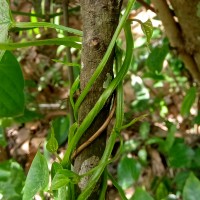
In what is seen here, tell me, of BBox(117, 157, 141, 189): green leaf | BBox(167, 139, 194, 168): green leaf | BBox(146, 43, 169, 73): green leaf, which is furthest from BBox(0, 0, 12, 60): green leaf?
BBox(167, 139, 194, 168): green leaf

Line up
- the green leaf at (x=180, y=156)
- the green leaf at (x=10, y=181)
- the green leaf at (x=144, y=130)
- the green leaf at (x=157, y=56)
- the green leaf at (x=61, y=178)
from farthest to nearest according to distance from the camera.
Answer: the green leaf at (x=144, y=130)
the green leaf at (x=180, y=156)
the green leaf at (x=157, y=56)
the green leaf at (x=10, y=181)
the green leaf at (x=61, y=178)

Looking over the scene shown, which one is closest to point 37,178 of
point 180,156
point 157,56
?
point 157,56

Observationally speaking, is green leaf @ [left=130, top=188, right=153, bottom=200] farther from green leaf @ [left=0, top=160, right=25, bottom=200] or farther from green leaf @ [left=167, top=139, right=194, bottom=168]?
green leaf @ [left=167, top=139, right=194, bottom=168]

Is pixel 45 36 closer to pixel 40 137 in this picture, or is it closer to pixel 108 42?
pixel 40 137

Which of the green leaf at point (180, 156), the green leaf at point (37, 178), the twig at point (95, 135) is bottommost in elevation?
the green leaf at point (180, 156)

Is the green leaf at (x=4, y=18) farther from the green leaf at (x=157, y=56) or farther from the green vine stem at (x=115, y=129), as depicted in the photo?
the green leaf at (x=157, y=56)

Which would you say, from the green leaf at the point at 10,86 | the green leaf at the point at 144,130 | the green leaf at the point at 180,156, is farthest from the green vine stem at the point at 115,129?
the green leaf at the point at 144,130
